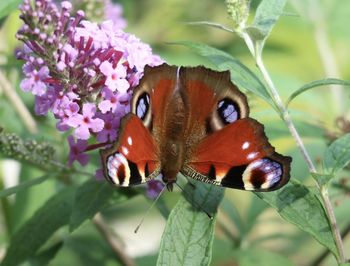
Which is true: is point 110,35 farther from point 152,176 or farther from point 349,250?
point 349,250

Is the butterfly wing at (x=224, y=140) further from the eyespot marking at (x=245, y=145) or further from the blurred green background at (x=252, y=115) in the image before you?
the blurred green background at (x=252, y=115)

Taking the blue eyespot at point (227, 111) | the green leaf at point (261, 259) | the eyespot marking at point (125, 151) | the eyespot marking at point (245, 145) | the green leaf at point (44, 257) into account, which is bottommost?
the green leaf at point (44, 257)

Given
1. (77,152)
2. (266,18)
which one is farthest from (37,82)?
(266,18)

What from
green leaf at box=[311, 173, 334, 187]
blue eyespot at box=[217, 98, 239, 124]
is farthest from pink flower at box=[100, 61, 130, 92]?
green leaf at box=[311, 173, 334, 187]

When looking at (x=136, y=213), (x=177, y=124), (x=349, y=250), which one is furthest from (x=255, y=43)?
(x=349, y=250)

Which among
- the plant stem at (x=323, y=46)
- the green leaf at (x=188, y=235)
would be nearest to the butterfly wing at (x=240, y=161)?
the green leaf at (x=188, y=235)

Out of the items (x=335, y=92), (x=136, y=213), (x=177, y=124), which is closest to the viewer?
(x=177, y=124)

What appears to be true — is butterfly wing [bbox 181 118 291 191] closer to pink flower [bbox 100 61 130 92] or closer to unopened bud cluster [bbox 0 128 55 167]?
pink flower [bbox 100 61 130 92]
